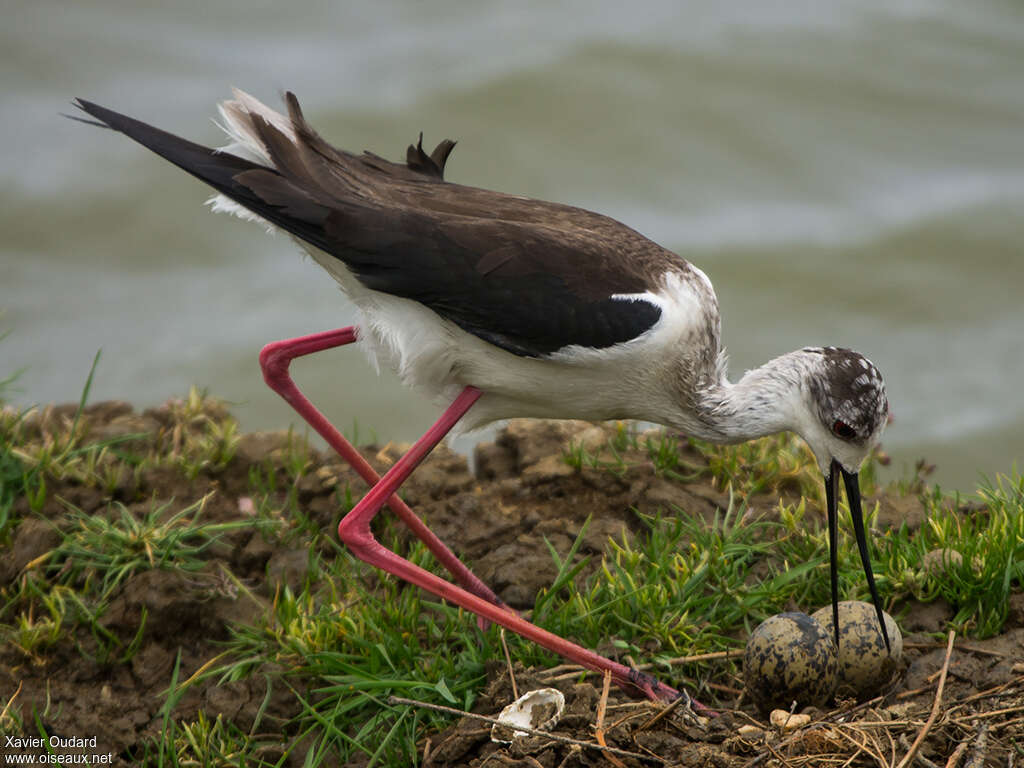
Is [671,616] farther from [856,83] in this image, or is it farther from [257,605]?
[856,83]

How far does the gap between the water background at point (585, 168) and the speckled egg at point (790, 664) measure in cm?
461

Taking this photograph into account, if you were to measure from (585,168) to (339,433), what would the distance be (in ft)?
18.0

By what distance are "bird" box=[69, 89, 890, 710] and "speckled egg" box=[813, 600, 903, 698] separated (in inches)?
7.3

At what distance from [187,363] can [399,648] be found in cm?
523

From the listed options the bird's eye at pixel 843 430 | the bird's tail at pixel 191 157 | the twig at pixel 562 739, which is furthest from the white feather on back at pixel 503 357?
the twig at pixel 562 739

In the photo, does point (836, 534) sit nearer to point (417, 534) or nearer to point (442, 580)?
point (442, 580)

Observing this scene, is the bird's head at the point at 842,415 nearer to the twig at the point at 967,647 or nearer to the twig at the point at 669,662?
the twig at the point at 967,647

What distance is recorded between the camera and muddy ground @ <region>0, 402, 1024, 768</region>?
3.76 meters

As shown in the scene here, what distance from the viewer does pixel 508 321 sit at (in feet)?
15.0

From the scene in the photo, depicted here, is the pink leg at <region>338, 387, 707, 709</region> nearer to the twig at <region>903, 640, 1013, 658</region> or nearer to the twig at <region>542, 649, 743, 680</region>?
the twig at <region>542, 649, 743, 680</region>

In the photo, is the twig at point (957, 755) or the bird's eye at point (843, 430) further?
the bird's eye at point (843, 430)

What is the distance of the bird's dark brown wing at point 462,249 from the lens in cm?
454

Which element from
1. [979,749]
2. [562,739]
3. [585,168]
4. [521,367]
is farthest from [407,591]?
[585,168]

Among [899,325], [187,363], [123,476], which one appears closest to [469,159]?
[187,363]
